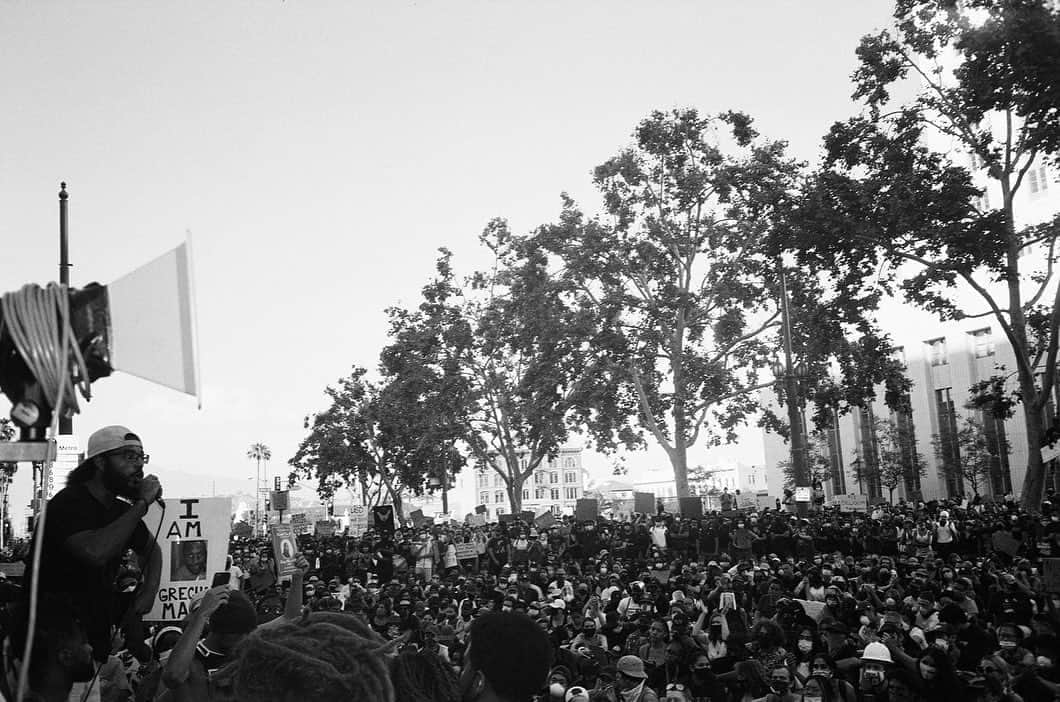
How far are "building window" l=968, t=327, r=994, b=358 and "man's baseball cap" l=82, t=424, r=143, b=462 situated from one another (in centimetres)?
6426

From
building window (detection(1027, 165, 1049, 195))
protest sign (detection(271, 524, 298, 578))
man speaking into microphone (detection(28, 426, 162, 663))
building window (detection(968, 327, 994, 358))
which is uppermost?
building window (detection(1027, 165, 1049, 195))

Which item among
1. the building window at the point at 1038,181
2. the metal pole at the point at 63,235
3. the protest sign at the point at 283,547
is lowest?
the protest sign at the point at 283,547

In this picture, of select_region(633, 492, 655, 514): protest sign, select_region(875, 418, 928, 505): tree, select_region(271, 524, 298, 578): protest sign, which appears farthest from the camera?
select_region(875, 418, 928, 505): tree

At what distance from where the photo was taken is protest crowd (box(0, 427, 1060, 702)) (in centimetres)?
272

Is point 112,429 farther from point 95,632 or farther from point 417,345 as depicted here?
point 417,345

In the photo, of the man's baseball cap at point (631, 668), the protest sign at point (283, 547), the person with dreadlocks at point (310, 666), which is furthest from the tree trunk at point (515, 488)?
the person with dreadlocks at point (310, 666)

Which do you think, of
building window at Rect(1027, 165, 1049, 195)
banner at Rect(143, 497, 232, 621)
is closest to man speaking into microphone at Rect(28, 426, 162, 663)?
banner at Rect(143, 497, 232, 621)

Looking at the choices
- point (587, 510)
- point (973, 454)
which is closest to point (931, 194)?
point (587, 510)

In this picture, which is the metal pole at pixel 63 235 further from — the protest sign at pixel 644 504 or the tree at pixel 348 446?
the tree at pixel 348 446

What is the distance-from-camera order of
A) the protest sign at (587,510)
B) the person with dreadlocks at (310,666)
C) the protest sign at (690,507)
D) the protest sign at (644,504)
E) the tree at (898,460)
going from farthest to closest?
the tree at (898,460), the protest sign at (644,504), the protest sign at (587,510), the protest sign at (690,507), the person with dreadlocks at (310,666)

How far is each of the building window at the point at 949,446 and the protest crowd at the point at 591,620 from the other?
33.0 meters

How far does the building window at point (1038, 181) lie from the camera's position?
6166cm

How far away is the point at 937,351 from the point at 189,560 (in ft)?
220

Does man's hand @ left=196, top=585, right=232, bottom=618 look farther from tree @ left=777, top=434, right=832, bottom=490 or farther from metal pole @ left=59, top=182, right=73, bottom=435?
tree @ left=777, top=434, right=832, bottom=490
